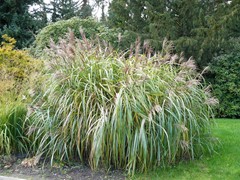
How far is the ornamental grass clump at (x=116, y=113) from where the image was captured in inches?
124

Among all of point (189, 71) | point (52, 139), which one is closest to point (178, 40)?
point (189, 71)

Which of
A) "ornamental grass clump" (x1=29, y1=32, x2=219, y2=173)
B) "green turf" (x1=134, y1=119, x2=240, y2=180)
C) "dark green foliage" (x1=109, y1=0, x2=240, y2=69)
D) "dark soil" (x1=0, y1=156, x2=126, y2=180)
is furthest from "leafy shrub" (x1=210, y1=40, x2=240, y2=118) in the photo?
"dark soil" (x1=0, y1=156, x2=126, y2=180)

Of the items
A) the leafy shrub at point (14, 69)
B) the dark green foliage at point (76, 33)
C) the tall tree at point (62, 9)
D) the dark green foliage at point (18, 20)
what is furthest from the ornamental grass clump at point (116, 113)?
the tall tree at point (62, 9)

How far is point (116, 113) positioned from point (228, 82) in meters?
5.72

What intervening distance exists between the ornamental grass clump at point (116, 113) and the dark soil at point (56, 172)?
4.6 inches

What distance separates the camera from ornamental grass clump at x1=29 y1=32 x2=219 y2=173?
10.4 feet

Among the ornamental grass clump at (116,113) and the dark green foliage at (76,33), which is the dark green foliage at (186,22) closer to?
the dark green foliage at (76,33)

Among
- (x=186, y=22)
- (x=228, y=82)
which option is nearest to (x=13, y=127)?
(x=186, y=22)

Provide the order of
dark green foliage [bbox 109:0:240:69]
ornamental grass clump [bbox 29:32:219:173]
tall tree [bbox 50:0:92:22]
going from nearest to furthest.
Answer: ornamental grass clump [bbox 29:32:219:173], dark green foliage [bbox 109:0:240:69], tall tree [bbox 50:0:92:22]

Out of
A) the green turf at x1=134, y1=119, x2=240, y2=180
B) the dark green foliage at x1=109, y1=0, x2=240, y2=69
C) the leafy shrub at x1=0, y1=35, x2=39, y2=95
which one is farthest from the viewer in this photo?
the dark green foliage at x1=109, y1=0, x2=240, y2=69

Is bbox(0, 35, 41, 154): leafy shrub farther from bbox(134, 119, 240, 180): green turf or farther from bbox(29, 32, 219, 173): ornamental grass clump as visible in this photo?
bbox(134, 119, 240, 180): green turf

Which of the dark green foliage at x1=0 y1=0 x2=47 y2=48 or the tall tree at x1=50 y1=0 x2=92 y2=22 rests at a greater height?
the tall tree at x1=50 y1=0 x2=92 y2=22

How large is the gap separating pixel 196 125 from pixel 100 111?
1.33 meters

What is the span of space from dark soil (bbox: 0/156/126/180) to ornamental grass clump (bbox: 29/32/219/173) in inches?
4.6
